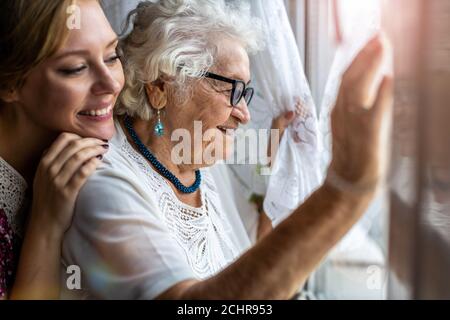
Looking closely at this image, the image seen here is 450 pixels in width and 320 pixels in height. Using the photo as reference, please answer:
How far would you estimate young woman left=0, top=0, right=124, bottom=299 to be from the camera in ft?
3.23

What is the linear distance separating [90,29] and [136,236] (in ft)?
1.17

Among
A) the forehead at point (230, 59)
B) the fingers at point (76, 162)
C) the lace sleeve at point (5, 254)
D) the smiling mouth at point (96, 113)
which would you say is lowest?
the lace sleeve at point (5, 254)

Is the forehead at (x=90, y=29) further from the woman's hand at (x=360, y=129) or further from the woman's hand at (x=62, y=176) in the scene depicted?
the woman's hand at (x=360, y=129)

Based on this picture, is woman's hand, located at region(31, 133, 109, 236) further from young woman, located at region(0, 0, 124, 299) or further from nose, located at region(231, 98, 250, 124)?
nose, located at region(231, 98, 250, 124)

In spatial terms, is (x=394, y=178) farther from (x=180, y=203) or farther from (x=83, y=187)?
(x=83, y=187)

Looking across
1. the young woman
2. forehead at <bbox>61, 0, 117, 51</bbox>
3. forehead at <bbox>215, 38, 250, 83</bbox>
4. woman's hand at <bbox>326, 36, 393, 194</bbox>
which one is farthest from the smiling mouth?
woman's hand at <bbox>326, 36, 393, 194</bbox>

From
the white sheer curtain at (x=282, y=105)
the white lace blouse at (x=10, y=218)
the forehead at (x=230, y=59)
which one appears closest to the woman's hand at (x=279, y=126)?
the white sheer curtain at (x=282, y=105)

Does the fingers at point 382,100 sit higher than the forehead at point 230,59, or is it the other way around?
the forehead at point 230,59

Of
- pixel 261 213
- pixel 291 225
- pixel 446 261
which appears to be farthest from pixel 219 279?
pixel 446 261

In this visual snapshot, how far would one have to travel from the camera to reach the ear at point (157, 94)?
1.09 meters

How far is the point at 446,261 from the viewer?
100 centimetres

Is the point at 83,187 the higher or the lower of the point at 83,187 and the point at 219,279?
the higher

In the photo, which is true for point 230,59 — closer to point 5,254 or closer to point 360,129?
point 360,129
